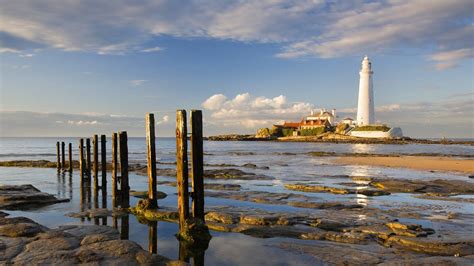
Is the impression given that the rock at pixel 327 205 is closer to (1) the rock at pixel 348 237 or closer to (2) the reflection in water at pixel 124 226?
(1) the rock at pixel 348 237

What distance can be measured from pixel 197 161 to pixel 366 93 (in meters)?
118

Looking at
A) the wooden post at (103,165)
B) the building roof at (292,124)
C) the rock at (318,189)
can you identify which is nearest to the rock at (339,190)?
the rock at (318,189)

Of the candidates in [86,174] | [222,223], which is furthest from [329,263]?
[86,174]

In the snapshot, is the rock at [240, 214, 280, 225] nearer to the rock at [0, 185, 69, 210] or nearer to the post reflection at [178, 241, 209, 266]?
the post reflection at [178, 241, 209, 266]

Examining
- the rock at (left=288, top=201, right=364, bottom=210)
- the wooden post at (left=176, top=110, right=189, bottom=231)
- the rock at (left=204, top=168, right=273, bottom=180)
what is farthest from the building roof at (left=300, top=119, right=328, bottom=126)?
the wooden post at (left=176, top=110, right=189, bottom=231)

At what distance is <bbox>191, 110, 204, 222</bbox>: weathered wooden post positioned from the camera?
11.3m

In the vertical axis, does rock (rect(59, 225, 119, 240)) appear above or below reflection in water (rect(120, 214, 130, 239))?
above

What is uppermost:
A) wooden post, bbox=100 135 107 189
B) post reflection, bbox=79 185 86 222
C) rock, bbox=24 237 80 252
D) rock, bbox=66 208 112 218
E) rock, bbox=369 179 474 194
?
wooden post, bbox=100 135 107 189

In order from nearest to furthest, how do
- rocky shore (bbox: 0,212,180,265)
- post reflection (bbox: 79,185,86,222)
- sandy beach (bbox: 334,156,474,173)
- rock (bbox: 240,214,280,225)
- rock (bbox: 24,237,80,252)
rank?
rocky shore (bbox: 0,212,180,265), rock (bbox: 24,237,80,252), rock (bbox: 240,214,280,225), post reflection (bbox: 79,185,86,222), sandy beach (bbox: 334,156,474,173)

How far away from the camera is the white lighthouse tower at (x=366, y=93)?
122 meters

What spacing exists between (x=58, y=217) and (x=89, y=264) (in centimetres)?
707

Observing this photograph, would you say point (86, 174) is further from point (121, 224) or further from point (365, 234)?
point (365, 234)

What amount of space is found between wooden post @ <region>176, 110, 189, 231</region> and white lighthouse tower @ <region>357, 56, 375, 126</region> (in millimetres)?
116957

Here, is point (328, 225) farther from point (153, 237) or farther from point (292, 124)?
point (292, 124)
